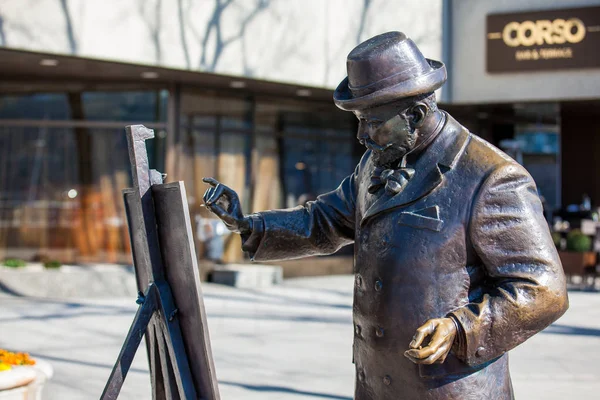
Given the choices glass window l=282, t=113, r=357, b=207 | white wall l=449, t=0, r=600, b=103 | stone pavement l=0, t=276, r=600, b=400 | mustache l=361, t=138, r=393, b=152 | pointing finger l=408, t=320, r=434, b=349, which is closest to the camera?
pointing finger l=408, t=320, r=434, b=349

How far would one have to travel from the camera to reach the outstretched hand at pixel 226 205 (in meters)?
2.80

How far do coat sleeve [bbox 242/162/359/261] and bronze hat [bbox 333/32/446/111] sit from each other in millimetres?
491

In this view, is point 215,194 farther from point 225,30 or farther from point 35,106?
point 35,106

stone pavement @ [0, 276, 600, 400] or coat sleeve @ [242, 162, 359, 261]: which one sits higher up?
coat sleeve @ [242, 162, 359, 261]

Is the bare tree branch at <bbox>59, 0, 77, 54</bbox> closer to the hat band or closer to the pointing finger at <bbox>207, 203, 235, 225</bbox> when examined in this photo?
the pointing finger at <bbox>207, 203, 235, 225</bbox>

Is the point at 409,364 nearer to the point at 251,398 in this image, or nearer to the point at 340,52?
the point at 251,398

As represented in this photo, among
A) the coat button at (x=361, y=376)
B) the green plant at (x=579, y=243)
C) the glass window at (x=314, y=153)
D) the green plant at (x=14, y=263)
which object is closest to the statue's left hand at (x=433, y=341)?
the coat button at (x=361, y=376)

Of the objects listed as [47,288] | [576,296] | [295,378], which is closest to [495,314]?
[295,378]

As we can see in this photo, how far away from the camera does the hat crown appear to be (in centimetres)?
247

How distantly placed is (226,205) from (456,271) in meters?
0.81

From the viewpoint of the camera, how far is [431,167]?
2557mm

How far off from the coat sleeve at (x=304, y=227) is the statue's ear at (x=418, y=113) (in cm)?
43

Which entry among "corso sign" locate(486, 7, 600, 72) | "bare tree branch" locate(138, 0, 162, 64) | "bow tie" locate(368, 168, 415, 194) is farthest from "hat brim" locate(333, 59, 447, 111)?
"corso sign" locate(486, 7, 600, 72)

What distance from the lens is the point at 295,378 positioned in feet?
23.5
